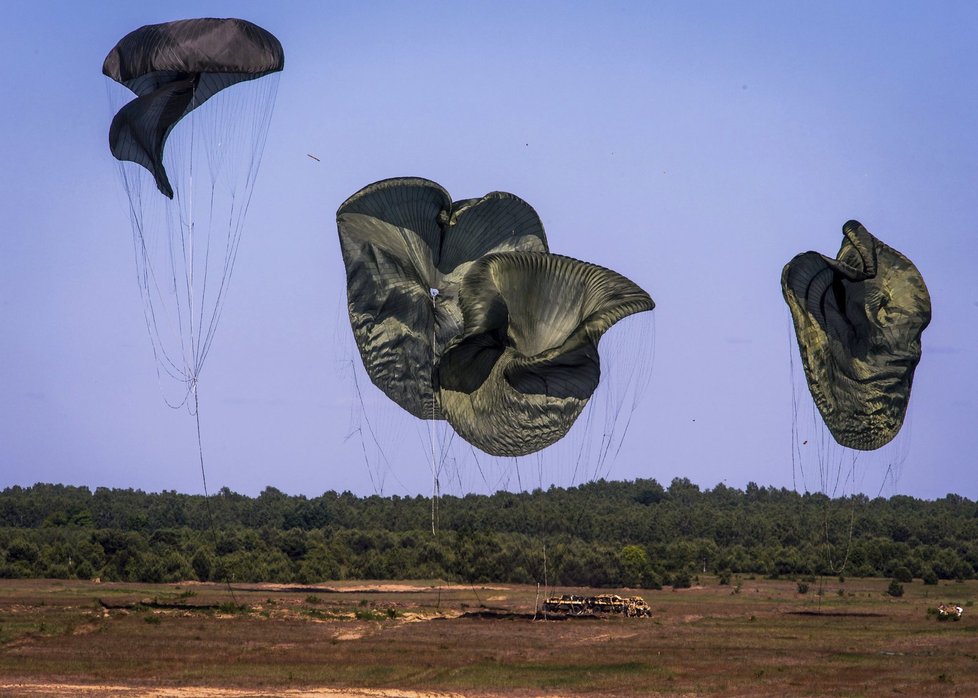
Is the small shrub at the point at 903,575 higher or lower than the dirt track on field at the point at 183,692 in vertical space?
higher

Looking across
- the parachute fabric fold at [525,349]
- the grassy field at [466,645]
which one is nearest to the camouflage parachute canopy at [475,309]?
the parachute fabric fold at [525,349]

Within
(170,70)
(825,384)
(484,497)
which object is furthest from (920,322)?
(484,497)

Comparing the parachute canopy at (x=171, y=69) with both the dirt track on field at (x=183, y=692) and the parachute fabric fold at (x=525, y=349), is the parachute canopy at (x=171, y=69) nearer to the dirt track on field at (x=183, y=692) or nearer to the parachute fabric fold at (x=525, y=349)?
the parachute fabric fold at (x=525, y=349)

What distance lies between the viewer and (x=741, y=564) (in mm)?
102562

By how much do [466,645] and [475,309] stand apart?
16329 mm

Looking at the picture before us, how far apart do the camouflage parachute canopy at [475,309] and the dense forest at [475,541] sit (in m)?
19.6

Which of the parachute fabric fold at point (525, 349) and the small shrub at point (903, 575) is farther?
the small shrub at point (903, 575)

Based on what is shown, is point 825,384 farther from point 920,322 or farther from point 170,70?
point 170,70

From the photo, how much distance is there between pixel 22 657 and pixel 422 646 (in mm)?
13390

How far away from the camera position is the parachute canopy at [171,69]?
40.2 metres

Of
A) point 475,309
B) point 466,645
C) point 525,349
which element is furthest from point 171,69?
point 466,645

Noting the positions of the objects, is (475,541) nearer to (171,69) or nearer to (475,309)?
(475,309)

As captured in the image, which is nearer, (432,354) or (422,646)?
(432,354)

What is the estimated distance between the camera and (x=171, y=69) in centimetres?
4050
